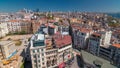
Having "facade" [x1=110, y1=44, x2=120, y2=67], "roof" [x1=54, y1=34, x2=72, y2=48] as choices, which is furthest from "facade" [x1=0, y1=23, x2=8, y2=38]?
"facade" [x1=110, y1=44, x2=120, y2=67]

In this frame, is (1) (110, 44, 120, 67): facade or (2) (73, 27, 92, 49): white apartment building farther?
(2) (73, 27, 92, 49): white apartment building

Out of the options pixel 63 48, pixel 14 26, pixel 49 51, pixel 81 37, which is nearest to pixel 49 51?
pixel 49 51

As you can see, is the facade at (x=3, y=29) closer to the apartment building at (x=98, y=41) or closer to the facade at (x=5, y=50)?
the facade at (x=5, y=50)

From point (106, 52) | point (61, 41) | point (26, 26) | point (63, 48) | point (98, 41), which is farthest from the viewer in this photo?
point (26, 26)

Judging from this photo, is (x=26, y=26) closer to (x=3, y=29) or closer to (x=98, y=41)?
(x=3, y=29)

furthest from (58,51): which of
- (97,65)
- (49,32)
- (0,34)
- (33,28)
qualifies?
(0,34)

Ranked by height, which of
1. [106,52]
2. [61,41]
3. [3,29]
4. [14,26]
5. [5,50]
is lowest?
[106,52]

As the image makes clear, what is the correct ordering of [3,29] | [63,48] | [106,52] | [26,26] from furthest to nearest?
[26,26], [3,29], [106,52], [63,48]

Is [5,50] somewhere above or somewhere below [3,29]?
below

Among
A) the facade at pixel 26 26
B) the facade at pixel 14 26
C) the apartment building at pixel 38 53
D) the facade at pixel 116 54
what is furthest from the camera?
the facade at pixel 26 26

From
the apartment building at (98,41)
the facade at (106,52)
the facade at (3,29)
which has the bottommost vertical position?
the facade at (106,52)

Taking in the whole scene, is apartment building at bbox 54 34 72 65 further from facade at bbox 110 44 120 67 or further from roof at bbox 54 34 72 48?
facade at bbox 110 44 120 67

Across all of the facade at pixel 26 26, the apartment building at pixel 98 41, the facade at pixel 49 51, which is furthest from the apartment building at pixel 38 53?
the facade at pixel 26 26

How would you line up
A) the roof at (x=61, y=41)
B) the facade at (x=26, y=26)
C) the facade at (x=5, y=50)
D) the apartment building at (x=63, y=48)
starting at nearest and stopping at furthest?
the roof at (x=61, y=41), the apartment building at (x=63, y=48), the facade at (x=5, y=50), the facade at (x=26, y=26)
